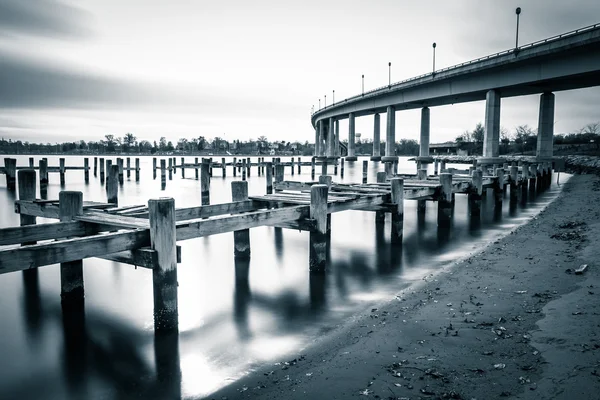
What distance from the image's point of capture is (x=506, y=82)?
40.0m

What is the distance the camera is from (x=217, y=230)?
23.9 ft

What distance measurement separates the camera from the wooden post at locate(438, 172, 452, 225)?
1541cm

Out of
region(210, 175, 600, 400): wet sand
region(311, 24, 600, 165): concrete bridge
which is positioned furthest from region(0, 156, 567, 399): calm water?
region(311, 24, 600, 165): concrete bridge

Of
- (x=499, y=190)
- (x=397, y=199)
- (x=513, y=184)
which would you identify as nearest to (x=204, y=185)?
(x=397, y=199)

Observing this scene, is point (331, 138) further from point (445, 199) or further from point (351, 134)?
point (445, 199)

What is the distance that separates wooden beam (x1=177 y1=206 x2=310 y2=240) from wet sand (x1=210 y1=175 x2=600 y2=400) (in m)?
2.43

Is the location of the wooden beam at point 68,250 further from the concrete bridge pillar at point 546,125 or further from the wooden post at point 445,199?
the concrete bridge pillar at point 546,125

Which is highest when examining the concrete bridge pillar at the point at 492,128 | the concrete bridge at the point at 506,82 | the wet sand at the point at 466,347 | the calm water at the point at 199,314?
the concrete bridge at the point at 506,82

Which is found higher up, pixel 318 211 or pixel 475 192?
pixel 318 211

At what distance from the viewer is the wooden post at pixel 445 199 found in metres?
15.4

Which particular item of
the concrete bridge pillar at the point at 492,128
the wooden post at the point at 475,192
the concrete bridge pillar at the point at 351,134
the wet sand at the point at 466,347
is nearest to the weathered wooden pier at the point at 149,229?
the wet sand at the point at 466,347

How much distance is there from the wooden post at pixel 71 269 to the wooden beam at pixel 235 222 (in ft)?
6.71

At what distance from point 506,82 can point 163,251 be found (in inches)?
1632

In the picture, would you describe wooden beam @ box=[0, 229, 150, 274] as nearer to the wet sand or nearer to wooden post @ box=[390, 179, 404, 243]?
the wet sand
